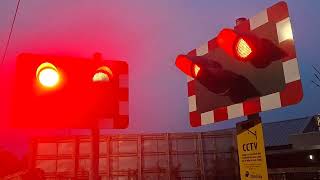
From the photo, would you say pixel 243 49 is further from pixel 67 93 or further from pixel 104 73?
pixel 67 93

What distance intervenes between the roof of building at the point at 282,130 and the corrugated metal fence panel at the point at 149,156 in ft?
14.9

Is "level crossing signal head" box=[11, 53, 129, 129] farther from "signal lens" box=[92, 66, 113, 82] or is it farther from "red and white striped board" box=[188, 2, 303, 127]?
"red and white striped board" box=[188, 2, 303, 127]

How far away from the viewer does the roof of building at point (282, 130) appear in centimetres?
2073

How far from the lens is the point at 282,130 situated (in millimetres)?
22406

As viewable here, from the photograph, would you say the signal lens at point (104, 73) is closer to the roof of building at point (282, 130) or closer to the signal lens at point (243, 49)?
the signal lens at point (243, 49)

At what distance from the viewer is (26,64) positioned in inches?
97.8

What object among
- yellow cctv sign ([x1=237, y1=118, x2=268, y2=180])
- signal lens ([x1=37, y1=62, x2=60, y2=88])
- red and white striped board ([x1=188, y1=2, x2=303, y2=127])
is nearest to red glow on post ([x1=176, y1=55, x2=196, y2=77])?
red and white striped board ([x1=188, y1=2, x2=303, y2=127])

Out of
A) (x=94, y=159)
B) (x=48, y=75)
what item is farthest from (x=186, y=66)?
(x=48, y=75)

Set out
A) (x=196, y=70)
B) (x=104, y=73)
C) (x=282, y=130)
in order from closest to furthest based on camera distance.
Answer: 1. (x=196, y=70)
2. (x=104, y=73)
3. (x=282, y=130)

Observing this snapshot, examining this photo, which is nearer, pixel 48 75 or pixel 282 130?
pixel 48 75

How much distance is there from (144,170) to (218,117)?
50.7 feet

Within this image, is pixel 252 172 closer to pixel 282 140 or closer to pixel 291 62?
pixel 291 62

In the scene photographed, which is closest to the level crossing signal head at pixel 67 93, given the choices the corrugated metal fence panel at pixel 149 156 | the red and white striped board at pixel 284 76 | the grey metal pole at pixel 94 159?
the grey metal pole at pixel 94 159

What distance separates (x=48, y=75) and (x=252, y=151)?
1401 millimetres
